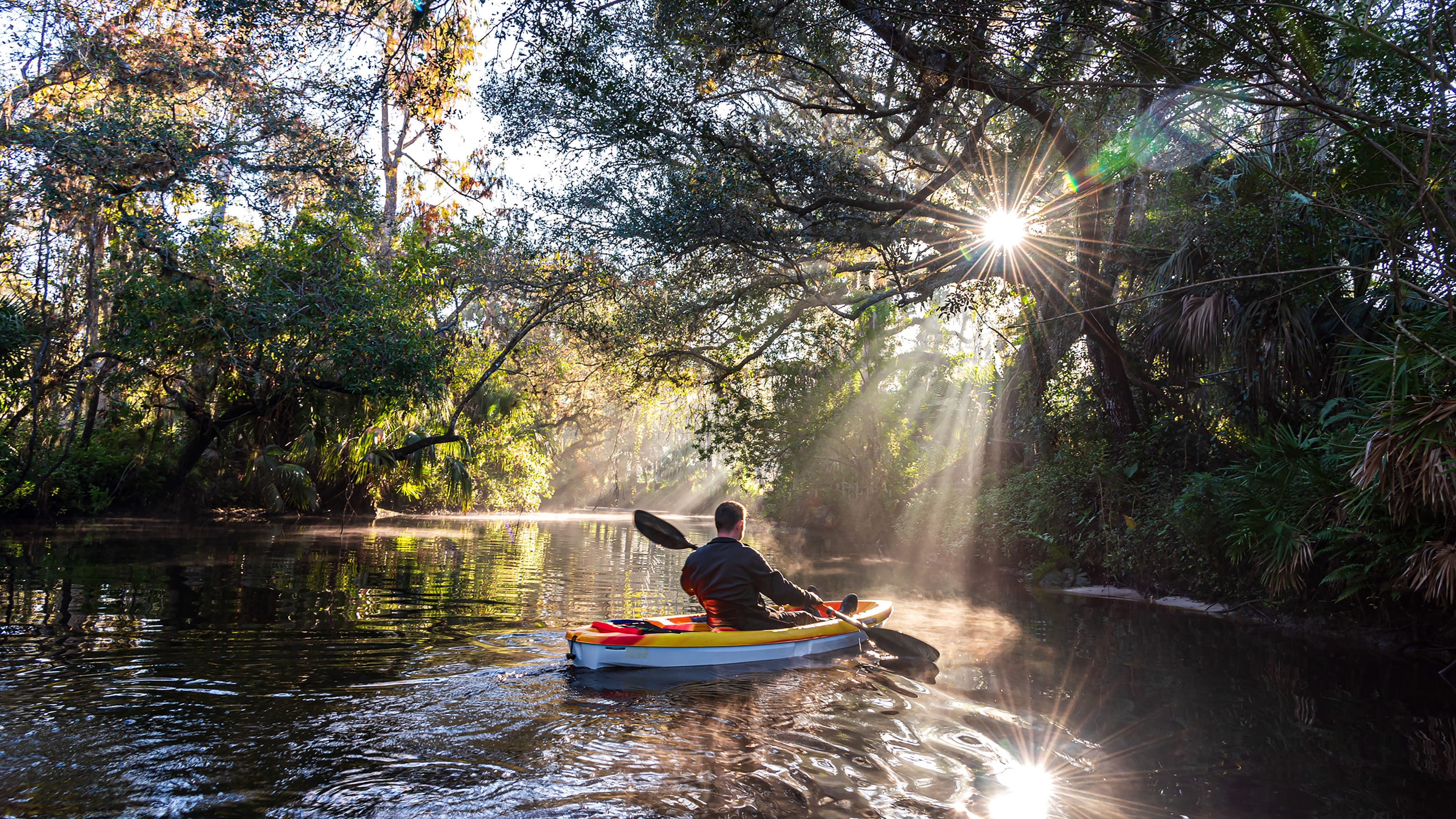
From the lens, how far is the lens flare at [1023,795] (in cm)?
358

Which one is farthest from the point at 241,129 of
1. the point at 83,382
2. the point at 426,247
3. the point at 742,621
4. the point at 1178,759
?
the point at 1178,759

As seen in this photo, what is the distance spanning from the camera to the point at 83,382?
13398 mm

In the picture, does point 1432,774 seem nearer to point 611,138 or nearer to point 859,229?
point 859,229

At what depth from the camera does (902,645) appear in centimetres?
689

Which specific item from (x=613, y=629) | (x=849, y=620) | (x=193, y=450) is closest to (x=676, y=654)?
(x=613, y=629)

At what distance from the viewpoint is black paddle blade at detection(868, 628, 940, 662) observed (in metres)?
6.79

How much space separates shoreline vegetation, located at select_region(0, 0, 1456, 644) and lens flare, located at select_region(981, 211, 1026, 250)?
2.8 inches

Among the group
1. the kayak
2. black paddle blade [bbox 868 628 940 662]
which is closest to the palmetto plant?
the kayak

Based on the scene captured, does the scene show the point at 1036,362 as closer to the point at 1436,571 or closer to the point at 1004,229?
the point at 1004,229

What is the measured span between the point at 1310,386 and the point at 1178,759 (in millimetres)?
7081

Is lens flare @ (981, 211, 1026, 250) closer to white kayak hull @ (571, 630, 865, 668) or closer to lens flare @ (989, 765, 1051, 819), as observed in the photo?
white kayak hull @ (571, 630, 865, 668)

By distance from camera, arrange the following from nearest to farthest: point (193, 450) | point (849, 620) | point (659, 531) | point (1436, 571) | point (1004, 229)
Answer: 1. point (1436, 571)
2. point (849, 620)
3. point (659, 531)
4. point (1004, 229)
5. point (193, 450)

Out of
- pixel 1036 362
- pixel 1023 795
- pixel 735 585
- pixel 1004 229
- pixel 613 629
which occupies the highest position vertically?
pixel 1004 229

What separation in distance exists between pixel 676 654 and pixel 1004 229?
9.05 meters
